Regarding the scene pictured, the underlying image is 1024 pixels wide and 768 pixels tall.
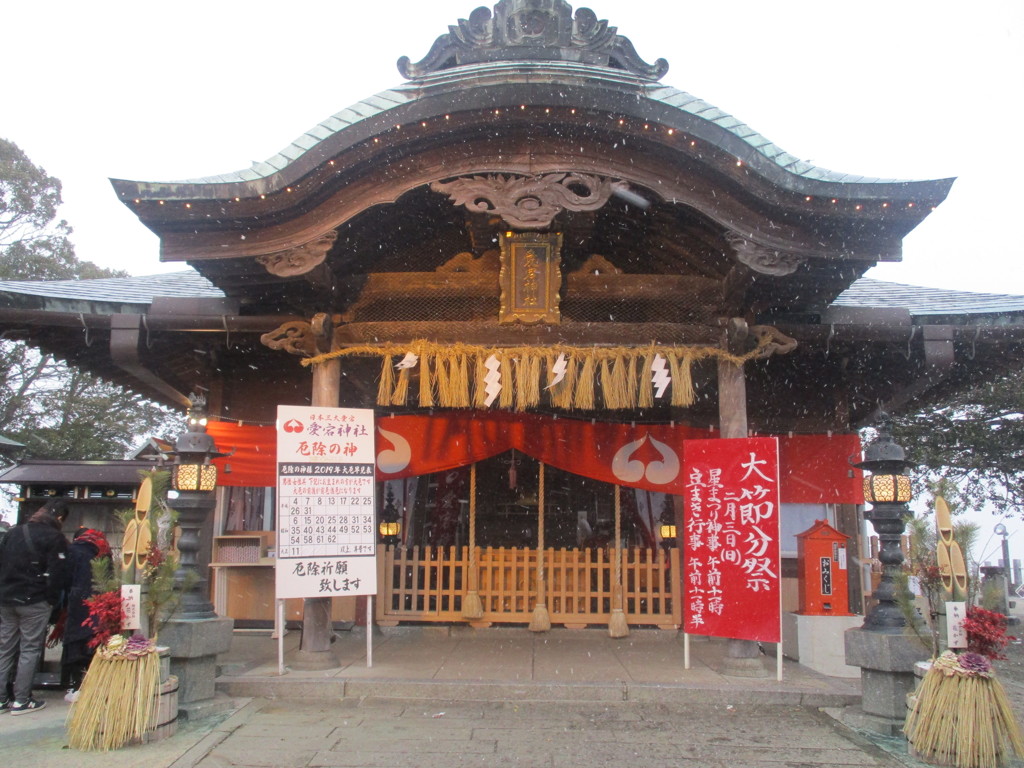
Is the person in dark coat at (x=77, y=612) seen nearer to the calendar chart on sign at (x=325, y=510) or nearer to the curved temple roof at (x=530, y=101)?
the calendar chart on sign at (x=325, y=510)

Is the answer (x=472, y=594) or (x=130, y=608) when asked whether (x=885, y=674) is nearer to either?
(x=472, y=594)

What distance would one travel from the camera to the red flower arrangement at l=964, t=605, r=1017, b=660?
5391 mm

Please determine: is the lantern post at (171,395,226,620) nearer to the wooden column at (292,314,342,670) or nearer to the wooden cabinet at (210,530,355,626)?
the wooden column at (292,314,342,670)

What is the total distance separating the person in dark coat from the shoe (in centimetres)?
33

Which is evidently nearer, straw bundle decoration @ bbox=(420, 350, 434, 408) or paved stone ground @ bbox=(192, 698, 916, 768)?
paved stone ground @ bbox=(192, 698, 916, 768)

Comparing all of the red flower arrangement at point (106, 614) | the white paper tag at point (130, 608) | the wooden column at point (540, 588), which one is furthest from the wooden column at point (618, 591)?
the red flower arrangement at point (106, 614)

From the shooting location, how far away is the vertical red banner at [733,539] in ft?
23.2

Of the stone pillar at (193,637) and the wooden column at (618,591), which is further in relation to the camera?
the wooden column at (618,591)

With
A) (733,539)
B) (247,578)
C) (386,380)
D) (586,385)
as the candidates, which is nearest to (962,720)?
(733,539)

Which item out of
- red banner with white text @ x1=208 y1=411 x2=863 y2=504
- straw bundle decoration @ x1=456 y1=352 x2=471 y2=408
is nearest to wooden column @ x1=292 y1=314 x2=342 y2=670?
straw bundle decoration @ x1=456 y1=352 x2=471 y2=408

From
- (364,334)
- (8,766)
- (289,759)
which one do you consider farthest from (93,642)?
(364,334)

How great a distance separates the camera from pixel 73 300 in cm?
809

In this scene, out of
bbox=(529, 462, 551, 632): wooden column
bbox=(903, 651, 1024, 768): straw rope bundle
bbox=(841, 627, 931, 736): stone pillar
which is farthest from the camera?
bbox=(529, 462, 551, 632): wooden column

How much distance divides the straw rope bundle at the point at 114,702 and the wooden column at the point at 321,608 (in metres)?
1.89
